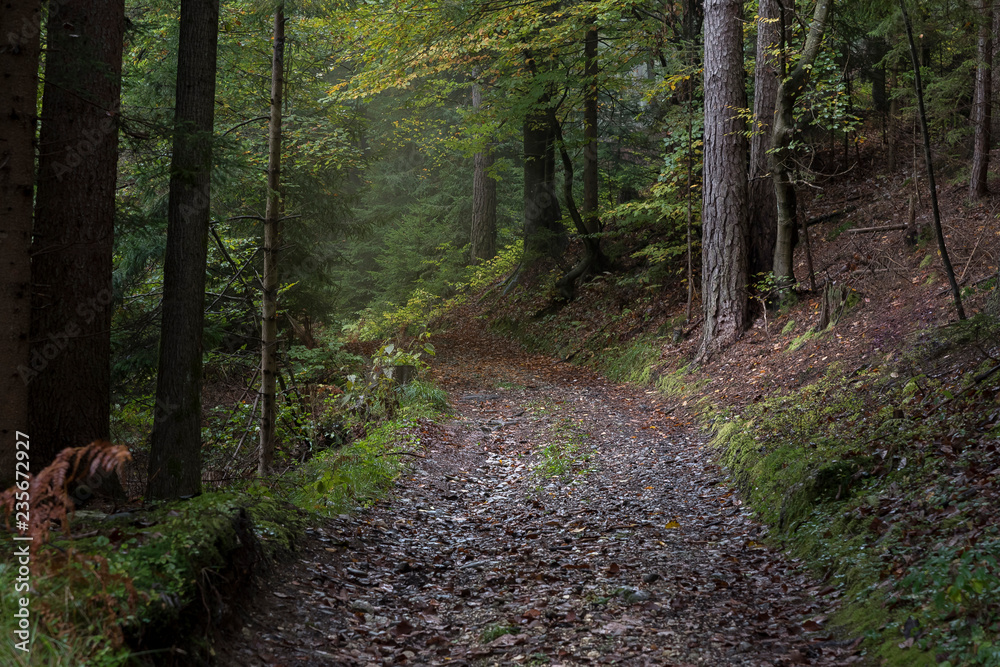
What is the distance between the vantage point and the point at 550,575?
5.08m

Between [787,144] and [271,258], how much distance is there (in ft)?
24.1

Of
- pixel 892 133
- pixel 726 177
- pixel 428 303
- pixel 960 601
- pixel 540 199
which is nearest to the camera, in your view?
pixel 960 601

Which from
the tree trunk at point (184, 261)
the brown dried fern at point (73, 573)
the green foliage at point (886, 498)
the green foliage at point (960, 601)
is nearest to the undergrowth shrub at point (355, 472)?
the tree trunk at point (184, 261)

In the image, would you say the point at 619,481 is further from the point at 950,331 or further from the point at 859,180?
the point at 859,180

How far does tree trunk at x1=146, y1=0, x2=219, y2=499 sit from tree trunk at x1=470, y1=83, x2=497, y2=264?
18.0 m

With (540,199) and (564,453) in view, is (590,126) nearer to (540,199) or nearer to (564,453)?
(540,199)

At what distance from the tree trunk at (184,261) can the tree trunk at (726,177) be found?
7.95 meters

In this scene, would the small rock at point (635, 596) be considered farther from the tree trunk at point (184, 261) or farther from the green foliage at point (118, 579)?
the tree trunk at point (184, 261)

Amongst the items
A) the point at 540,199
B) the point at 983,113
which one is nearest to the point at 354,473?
the point at 983,113

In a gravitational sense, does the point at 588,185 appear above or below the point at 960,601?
above

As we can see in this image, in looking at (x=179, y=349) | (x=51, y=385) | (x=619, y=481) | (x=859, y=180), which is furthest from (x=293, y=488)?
(x=859, y=180)

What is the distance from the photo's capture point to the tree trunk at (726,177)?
10.8 meters

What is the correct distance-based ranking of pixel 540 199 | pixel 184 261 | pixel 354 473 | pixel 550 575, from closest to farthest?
pixel 550 575 → pixel 184 261 → pixel 354 473 → pixel 540 199

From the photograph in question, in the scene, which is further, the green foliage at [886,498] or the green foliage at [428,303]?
the green foliage at [428,303]
